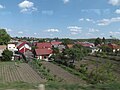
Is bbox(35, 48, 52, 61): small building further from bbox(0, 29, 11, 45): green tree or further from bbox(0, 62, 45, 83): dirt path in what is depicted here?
bbox(0, 62, 45, 83): dirt path

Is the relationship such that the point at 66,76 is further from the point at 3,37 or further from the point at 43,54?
the point at 3,37

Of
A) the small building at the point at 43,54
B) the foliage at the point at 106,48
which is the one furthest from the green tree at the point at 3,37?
the foliage at the point at 106,48

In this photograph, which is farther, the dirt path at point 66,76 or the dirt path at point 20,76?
the dirt path at point 66,76

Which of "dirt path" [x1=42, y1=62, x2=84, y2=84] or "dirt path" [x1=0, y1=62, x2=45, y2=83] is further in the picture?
"dirt path" [x1=42, y1=62, x2=84, y2=84]

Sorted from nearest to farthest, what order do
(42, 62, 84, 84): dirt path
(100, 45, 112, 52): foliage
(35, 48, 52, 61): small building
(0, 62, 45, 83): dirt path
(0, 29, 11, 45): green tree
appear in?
(0, 62, 45, 83): dirt path, (42, 62, 84, 84): dirt path, (35, 48, 52, 61): small building, (0, 29, 11, 45): green tree, (100, 45, 112, 52): foliage

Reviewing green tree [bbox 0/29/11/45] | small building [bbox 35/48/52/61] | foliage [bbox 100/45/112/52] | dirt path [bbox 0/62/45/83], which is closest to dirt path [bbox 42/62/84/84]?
dirt path [bbox 0/62/45/83]

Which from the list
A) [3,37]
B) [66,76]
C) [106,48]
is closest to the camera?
[66,76]

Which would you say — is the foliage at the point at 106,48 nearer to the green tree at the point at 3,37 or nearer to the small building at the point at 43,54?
the small building at the point at 43,54

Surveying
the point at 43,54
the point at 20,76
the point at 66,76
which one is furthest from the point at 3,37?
the point at 66,76

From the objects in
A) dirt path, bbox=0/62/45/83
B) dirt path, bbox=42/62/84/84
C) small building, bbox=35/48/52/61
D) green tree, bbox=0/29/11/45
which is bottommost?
dirt path, bbox=42/62/84/84

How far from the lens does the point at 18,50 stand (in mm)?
53688

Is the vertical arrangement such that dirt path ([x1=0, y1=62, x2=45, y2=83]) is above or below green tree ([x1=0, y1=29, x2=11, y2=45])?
below

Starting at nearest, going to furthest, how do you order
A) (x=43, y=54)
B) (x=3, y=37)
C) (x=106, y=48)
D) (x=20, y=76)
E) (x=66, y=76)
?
(x=20, y=76)
(x=66, y=76)
(x=43, y=54)
(x=3, y=37)
(x=106, y=48)

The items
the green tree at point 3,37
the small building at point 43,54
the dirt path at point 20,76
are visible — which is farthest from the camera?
the green tree at point 3,37
